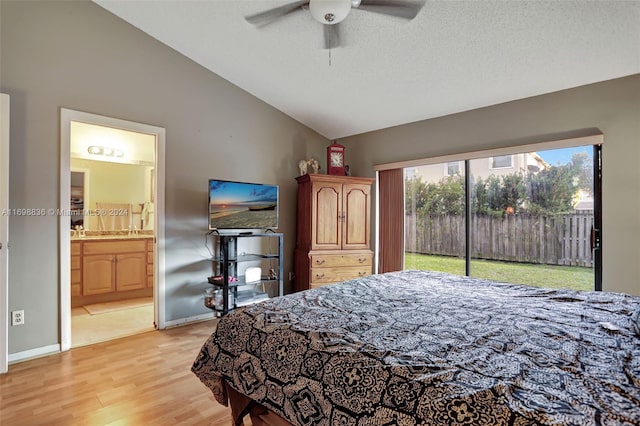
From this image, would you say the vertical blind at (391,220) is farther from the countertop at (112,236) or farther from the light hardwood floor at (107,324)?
the countertop at (112,236)

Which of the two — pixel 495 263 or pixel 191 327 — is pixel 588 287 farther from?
pixel 191 327

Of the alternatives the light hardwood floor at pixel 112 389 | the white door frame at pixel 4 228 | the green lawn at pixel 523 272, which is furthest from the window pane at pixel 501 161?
the white door frame at pixel 4 228

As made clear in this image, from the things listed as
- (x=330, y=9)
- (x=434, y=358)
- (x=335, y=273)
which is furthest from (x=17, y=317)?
(x=330, y=9)

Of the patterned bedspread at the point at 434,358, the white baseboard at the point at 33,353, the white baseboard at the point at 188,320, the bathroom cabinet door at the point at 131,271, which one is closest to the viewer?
the patterned bedspread at the point at 434,358

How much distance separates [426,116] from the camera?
397 cm

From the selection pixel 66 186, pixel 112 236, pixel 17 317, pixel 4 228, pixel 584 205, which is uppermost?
pixel 66 186

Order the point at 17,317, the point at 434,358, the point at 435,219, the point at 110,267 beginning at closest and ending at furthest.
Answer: the point at 434,358 → the point at 17,317 → the point at 435,219 → the point at 110,267

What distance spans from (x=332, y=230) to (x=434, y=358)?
3.20m

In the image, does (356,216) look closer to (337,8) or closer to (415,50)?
(415,50)

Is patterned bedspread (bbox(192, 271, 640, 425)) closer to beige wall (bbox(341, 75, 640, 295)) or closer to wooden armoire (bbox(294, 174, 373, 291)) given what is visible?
beige wall (bbox(341, 75, 640, 295))

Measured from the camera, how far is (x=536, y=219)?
3.34m

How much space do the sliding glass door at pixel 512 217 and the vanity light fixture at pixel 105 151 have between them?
416cm

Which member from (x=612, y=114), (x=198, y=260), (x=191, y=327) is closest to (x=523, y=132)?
(x=612, y=114)

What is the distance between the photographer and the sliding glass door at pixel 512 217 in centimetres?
307
